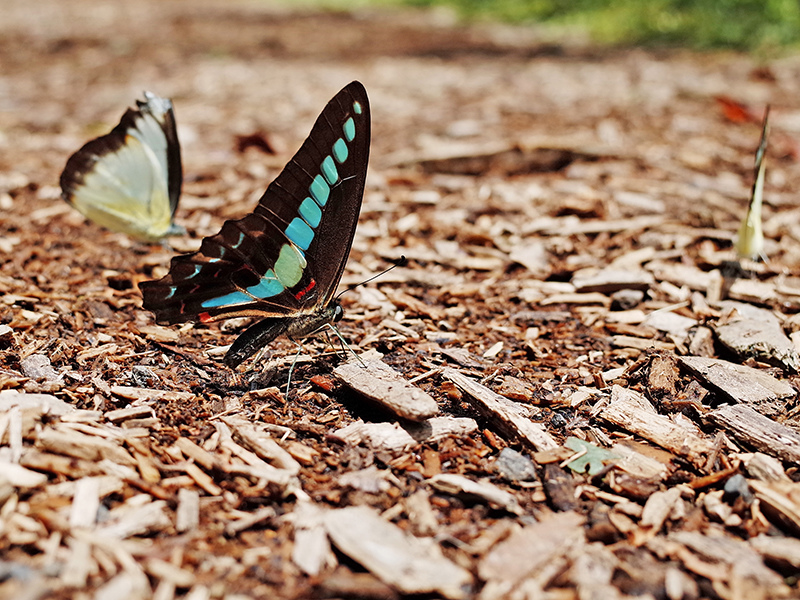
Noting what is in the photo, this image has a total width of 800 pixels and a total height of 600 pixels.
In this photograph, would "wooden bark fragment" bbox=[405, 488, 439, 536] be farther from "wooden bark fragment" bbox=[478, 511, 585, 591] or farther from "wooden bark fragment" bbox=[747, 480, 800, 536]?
"wooden bark fragment" bbox=[747, 480, 800, 536]

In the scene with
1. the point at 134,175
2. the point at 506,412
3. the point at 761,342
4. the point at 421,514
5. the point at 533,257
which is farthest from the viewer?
the point at 134,175

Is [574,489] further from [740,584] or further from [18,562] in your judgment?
[18,562]

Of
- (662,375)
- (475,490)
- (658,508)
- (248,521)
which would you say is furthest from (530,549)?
(662,375)

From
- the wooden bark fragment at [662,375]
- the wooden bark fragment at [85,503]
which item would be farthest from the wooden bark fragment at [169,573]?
the wooden bark fragment at [662,375]

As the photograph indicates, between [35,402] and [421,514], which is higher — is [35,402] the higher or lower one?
the higher one

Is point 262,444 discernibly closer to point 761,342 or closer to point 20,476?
point 20,476
